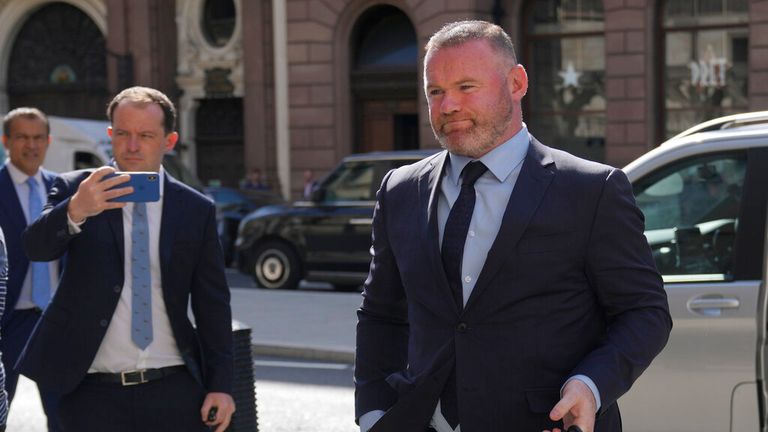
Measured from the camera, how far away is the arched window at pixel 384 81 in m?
27.3

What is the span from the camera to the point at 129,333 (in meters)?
4.27

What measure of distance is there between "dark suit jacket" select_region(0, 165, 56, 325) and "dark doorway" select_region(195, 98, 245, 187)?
2393 cm

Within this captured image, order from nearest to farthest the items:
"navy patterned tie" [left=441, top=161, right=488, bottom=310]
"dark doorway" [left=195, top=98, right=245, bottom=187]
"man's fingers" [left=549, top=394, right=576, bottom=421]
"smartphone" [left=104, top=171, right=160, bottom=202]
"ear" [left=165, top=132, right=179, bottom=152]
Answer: "man's fingers" [left=549, top=394, right=576, bottom=421], "navy patterned tie" [left=441, top=161, right=488, bottom=310], "smartphone" [left=104, top=171, right=160, bottom=202], "ear" [left=165, top=132, right=179, bottom=152], "dark doorway" [left=195, top=98, right=245, bottom=187]

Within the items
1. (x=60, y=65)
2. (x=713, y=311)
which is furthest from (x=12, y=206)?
(x=60, y=65)

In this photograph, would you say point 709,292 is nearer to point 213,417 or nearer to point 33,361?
point 213,417

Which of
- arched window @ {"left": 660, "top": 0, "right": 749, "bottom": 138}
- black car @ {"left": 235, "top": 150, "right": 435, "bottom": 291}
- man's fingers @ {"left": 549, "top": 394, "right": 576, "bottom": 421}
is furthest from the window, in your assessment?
man's fingers @ {"left": 549, "top": 394, "right": 576, "bottom": 421}

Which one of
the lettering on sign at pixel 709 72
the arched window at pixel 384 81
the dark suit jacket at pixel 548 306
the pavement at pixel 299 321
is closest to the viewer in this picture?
the dark suit jacket at pixel 548 306

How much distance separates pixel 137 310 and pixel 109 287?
0.12m

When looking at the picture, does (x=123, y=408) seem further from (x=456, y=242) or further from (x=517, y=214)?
(x=517, y=214)

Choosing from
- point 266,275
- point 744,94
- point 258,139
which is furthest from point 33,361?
point 258,139

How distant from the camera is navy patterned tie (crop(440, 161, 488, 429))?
3119 mm

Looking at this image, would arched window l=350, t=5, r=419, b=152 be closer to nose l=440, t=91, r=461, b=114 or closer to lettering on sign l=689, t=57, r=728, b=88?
lettering on sign l=689, t=57, r=728, b=88

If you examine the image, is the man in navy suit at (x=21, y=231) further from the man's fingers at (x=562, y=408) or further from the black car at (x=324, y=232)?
the black car at (x=324, y=232)

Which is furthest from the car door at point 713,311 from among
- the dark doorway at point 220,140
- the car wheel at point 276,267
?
the dark doorway at point 220,140
